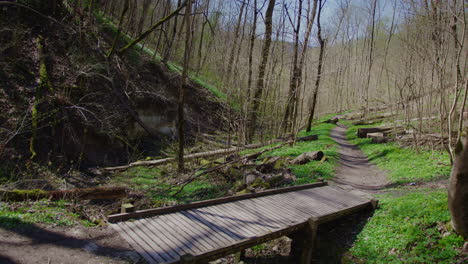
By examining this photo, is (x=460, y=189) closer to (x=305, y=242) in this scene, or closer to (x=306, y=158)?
(x=305, y=242)

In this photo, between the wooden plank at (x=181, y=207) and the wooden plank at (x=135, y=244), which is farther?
the wooden plank at (x=181, y=207)

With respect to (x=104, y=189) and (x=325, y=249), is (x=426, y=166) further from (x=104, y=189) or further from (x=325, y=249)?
(x=104, y=189)

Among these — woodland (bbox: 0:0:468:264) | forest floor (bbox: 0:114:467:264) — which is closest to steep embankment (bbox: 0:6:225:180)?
woodland (bbox: 0:0:468:264)

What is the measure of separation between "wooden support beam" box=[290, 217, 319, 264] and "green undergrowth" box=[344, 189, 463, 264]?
2.60 feet

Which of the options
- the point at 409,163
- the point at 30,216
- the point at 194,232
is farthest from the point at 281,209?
the point at 409,163

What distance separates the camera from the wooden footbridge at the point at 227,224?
4.75 meters

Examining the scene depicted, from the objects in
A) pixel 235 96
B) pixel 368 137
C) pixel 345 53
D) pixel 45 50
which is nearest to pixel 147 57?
pixel 45 50

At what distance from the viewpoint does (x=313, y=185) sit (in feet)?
29.3

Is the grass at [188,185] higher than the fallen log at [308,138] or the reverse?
the reverse

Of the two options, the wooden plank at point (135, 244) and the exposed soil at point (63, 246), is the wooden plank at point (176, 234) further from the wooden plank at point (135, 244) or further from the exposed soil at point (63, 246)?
the exposed soil at point (63, 246)

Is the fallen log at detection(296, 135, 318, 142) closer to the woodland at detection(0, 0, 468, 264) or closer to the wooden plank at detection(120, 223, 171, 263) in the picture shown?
the woodland at detection(0, 0, 468, 264)

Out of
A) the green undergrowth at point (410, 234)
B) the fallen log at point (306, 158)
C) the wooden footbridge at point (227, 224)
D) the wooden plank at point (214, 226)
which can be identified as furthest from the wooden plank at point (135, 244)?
the fallen log at point (306, 158)

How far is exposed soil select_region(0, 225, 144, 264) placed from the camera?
Answer: 14.0 feet

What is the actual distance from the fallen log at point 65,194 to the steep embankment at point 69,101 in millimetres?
2548
